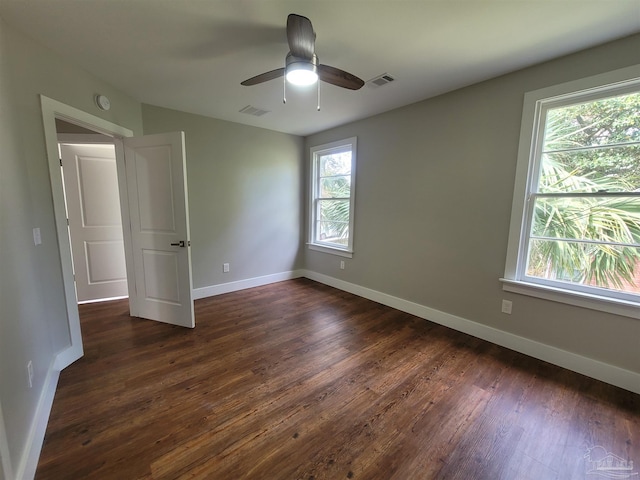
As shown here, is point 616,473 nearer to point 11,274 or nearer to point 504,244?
point 504,244

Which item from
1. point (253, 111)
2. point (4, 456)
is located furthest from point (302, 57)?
point (4, 456)

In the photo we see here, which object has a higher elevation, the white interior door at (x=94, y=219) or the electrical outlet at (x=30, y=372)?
the white interior door at (x=94, y=219)

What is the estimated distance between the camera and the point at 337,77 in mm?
1813

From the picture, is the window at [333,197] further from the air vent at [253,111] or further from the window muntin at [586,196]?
the window muntin at [586,196]

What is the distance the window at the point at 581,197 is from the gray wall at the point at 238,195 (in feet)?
10.3

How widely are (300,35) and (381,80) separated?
119 centimetres

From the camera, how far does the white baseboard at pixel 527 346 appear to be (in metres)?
1.96

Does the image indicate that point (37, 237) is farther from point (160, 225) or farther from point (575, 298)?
point (575, 298)

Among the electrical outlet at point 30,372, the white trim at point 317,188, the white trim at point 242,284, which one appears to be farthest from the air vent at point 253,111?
the electrical outlet at point 30,372

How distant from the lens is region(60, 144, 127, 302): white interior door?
331cm

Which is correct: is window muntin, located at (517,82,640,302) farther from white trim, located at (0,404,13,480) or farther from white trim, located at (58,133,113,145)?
white trim, located at (58,133,113,145)

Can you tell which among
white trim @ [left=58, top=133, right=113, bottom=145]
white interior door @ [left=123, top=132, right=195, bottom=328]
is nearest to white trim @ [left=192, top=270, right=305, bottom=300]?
white interior door @ [left=123, top=132, right=195, bottom=328]

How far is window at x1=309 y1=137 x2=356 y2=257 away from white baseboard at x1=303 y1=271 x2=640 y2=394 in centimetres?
106

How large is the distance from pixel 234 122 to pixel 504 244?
142 inches
